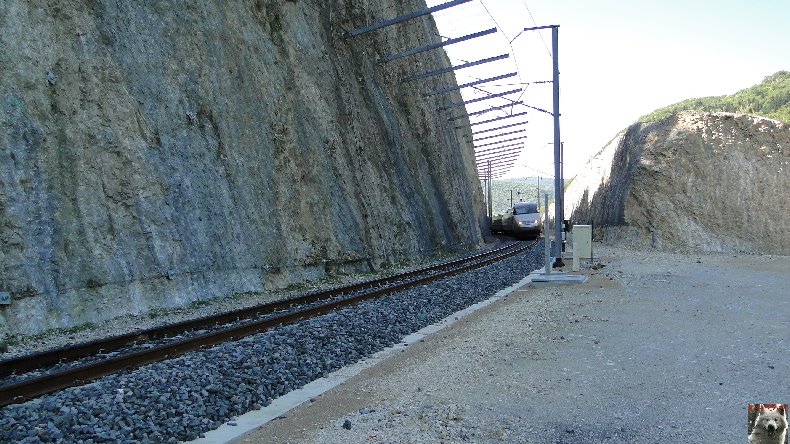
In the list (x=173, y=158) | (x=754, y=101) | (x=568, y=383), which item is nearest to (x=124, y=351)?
(x=568, y=383)

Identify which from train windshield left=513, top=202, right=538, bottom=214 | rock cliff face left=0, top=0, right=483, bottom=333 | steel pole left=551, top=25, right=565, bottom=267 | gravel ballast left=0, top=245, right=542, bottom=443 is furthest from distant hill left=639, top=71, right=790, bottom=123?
gravel ballast left=0, top=245, right=542, bottom=443

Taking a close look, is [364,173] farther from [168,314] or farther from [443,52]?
[443,52]

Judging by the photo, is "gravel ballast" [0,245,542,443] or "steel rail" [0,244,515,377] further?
"steel rail" [0,244,515,377]

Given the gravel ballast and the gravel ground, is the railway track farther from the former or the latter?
the gravel ground

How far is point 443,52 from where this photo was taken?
59031 mm

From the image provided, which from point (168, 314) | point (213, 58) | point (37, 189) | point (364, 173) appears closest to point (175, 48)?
point (213, 58)

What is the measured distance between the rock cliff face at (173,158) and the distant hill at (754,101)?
4204 inches

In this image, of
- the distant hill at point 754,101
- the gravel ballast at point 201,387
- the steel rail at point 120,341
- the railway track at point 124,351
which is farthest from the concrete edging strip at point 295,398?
the distant hill at point 754,101

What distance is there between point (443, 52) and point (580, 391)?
5545 centimetres

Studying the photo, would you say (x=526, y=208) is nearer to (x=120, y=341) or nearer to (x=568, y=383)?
(x=568, y=383)

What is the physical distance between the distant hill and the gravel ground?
376ft

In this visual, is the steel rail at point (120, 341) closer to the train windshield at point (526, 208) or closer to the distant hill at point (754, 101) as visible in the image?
the train windshield at point (526, 208)

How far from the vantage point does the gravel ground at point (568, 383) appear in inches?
207

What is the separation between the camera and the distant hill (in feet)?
412
